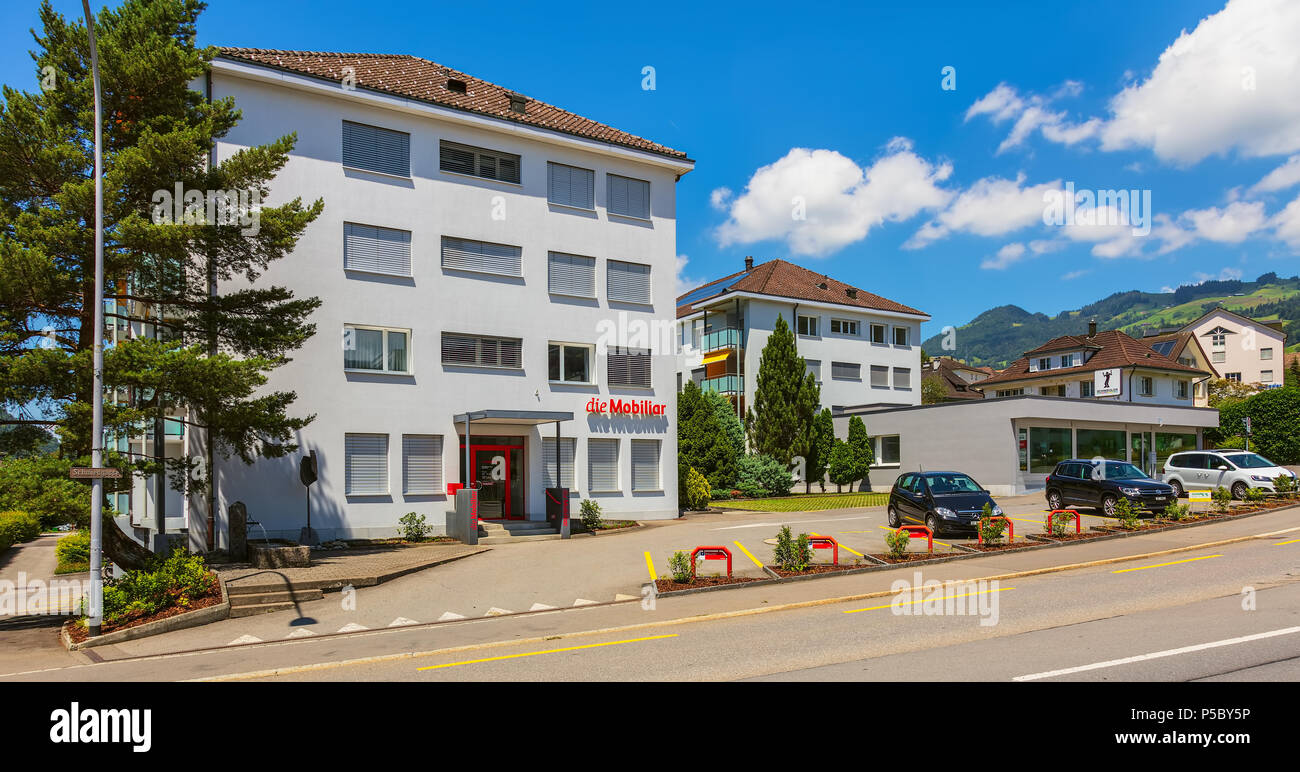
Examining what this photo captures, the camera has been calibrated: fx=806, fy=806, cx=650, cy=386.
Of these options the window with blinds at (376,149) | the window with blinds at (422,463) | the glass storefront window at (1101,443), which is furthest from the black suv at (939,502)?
the glass storefront window at (1101,443)

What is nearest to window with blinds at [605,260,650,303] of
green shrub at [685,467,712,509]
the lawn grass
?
green shrub at [685,467,712,509]

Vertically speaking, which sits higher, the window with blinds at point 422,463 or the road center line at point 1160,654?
the window with blinds at point 422,463

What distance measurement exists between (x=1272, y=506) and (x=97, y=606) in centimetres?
3091

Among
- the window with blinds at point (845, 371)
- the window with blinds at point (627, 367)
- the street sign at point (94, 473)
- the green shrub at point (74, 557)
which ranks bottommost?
the green shrub at point (74, 557)

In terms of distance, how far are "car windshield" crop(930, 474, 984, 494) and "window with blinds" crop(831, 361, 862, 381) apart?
24.9 meters

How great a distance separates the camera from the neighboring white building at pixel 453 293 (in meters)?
22.4

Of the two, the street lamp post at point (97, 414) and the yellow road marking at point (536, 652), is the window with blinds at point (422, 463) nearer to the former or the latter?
the street lamp post at point (97, 414)

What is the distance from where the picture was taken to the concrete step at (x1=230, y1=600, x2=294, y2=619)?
1412cm

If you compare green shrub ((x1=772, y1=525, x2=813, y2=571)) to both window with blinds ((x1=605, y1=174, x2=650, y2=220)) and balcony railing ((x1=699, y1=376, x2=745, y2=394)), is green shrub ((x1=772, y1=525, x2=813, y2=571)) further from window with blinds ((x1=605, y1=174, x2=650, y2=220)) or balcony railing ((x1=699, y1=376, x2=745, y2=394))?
balcony railing ((x1=699, y1=376, x2=745, y2=394))

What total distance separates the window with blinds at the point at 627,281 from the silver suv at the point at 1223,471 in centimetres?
1956

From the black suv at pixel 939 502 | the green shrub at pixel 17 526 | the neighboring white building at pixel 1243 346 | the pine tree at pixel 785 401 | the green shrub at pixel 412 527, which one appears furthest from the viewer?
the neighboring white building at pixel 1243 346

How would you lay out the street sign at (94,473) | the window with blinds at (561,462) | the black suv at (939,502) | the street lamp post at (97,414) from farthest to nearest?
the window with blinds at (561,462) < the black suv at (939,502) < the street lamp post at (97,414) < the street sign at (94,473)
